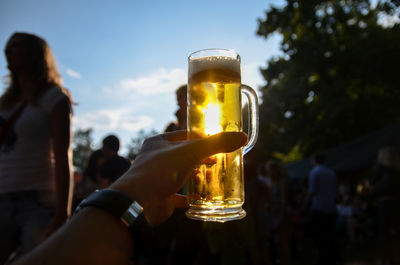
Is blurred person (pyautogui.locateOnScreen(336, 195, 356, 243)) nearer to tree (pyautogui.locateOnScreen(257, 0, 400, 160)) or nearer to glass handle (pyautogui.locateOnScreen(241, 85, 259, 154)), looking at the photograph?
tree (pyautogui.locateOnScreen(257, 0, 400, 160))

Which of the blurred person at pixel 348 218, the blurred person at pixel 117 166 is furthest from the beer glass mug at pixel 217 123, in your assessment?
the blurred person at pixel 348 218

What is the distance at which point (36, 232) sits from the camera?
198 centimetres

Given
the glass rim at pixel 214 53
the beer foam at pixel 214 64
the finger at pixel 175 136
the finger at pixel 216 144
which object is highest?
the glass rim at pixel 214 53

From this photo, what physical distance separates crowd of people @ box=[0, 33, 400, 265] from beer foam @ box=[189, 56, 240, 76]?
32cm

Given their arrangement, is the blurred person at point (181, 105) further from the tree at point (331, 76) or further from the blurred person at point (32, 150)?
the tree at point (331, 76)

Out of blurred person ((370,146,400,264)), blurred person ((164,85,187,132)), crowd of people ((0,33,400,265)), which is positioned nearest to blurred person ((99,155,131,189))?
crowd of people ((0,33,400,265))

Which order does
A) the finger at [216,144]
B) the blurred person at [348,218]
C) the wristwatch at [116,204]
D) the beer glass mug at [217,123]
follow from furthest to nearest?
the blurred person at [348,218]
the beer glass mug at [217,123]
the finger at [216,144]
the wristwatch at [116,204]

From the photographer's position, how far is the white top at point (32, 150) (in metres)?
2.13

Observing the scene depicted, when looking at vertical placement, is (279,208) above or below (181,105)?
below

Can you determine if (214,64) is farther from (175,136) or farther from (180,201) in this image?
(180,201)

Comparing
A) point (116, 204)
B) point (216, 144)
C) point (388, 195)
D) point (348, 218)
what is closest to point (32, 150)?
point (216, 144)

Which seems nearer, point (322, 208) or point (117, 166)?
point (117, 166)

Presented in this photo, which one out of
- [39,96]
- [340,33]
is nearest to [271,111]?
[340,33]

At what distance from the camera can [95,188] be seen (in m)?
2.11
